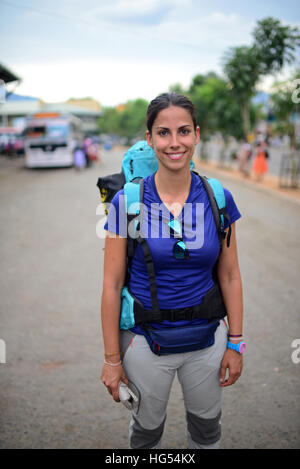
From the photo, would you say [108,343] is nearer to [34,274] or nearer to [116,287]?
[116,287]

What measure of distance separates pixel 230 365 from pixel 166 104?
1.28 meters

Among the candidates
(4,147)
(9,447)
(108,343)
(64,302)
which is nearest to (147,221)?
(108,343)

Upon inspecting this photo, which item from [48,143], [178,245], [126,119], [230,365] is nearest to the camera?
[178,245]

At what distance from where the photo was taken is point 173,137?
1644mm

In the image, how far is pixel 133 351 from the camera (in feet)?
5.78

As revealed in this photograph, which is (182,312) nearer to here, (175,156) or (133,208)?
(133,208)

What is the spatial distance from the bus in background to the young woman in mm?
19273

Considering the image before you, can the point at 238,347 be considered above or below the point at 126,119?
below

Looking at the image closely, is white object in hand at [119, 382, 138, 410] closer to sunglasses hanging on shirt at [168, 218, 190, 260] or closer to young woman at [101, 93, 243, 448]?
young woman at [101, 93, 243, 448]

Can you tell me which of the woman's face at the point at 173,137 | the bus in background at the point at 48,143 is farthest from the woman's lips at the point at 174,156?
the bus in background at the point at 48,143

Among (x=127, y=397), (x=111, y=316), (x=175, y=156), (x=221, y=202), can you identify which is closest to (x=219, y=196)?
(x=221, y=202)

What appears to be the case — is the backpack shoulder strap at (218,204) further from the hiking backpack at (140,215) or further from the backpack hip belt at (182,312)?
the backpack hip belt at (182,312)

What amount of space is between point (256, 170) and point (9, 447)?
1392 centimetres

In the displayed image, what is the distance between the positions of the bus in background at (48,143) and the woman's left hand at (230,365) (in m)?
19.4
